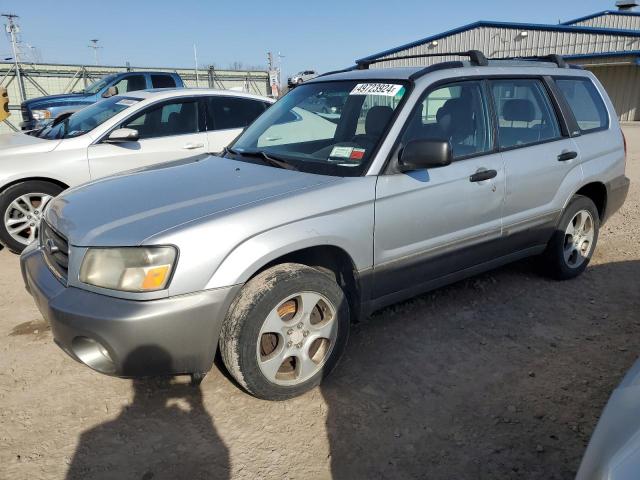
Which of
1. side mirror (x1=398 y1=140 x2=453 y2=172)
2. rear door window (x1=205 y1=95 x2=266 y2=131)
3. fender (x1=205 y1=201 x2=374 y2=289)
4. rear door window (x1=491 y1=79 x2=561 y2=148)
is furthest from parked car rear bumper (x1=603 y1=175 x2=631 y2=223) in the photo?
rear door window (x1=205 y1=95 x2=266 y2=131)

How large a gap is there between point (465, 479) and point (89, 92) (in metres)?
13.3

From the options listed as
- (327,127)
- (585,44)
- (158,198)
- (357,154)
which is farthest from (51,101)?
(585,44)

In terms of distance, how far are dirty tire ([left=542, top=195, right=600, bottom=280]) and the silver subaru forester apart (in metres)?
0.02

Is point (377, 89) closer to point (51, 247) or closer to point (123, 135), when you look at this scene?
point (51, 247)

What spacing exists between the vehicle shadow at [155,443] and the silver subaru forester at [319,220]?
337mm

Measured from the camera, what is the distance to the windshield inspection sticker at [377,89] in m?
3.31

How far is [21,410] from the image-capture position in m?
2.81

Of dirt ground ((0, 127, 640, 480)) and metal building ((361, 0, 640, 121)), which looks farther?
metal building ((361, 0, 640, 121))

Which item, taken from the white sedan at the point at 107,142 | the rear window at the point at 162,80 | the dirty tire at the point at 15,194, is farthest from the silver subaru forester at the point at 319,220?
the rear window at the point at 162,80

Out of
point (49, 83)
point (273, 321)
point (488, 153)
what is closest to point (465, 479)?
point (273, 321)

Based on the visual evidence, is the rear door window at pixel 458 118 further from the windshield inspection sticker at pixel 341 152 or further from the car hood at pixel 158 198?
the car hood at pixel 158 198

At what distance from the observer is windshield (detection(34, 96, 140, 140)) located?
5.61m

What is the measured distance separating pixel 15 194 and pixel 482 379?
462 centimetres

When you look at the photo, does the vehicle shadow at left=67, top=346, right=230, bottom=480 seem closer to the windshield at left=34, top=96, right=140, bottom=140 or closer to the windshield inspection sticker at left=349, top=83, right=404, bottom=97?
the windshield inspection sticker at left=349, top=83, right=404, bottom=97
